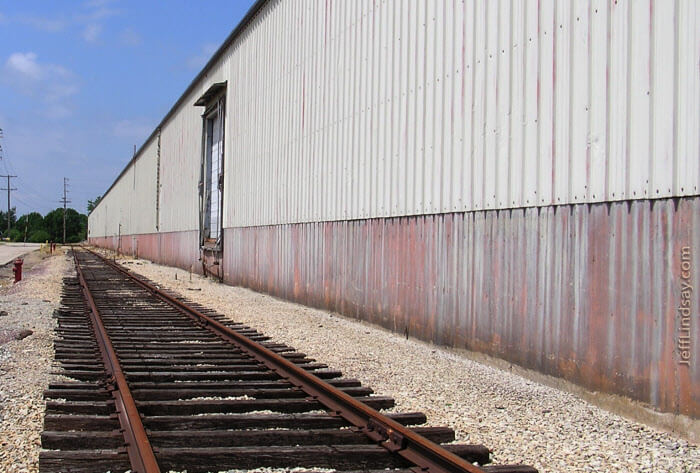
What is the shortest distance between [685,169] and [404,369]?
3.66m

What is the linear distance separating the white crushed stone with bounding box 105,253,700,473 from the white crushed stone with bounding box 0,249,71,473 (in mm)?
2857

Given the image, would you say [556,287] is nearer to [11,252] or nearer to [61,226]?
[11,252]

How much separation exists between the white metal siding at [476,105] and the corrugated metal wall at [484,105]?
18 mm

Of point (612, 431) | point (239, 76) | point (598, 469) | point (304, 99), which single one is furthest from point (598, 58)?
point (239, 76)

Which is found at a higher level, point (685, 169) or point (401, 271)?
point (685, 169)

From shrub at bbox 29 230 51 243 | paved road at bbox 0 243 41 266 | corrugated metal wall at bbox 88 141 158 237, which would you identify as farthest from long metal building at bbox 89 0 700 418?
shrub at bbox 29 230 51 243

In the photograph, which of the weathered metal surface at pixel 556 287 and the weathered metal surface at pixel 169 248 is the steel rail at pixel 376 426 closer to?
the weathered metal surface at pixel 556 287

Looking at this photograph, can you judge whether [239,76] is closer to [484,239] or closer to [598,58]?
[484,239]

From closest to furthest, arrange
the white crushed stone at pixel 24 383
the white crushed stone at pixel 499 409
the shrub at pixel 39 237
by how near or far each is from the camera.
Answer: the white crushed stone at pixel 24 383
the white crushed stone at pixel 499 409
the shrub at pixel 39 237

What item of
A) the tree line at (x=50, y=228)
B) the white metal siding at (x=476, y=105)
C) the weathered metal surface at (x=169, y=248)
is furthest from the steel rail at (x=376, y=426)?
the tree line at (x=50, y=228)

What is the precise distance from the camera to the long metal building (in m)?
5.68

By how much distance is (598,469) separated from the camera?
173 inches

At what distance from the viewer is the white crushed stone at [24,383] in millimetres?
4344

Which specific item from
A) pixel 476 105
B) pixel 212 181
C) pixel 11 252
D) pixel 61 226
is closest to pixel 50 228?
pixel 61 226
